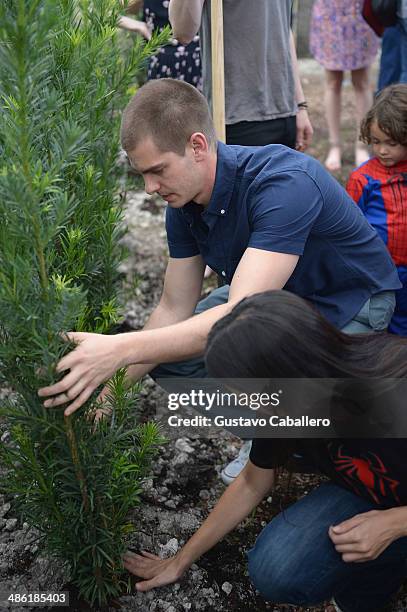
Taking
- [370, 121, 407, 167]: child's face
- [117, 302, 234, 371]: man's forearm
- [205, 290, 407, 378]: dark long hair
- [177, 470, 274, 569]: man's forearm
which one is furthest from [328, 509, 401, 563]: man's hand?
[370, 121, 407, 167]: child's face

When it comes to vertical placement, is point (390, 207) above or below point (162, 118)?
below

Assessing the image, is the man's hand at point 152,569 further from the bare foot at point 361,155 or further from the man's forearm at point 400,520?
the bare foot at point 361,155

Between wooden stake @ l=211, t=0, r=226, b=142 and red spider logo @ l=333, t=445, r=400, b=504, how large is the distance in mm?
1446

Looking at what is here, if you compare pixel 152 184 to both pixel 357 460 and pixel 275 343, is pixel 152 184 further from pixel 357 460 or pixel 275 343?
pixel 357 460

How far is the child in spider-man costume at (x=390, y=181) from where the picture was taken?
3.09 meters

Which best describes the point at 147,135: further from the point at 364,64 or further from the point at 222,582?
the point at 364,64

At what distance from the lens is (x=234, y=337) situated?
172 centimetres

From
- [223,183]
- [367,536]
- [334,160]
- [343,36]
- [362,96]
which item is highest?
[223,183]

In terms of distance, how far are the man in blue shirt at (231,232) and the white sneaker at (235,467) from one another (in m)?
0.58

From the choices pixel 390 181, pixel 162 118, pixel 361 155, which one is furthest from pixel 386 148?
pixel 361 155

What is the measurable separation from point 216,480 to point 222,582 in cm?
49

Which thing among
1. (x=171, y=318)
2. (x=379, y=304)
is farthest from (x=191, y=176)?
(x=379, y=304)

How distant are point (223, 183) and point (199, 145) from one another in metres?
0.15

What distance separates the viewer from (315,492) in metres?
2.17
